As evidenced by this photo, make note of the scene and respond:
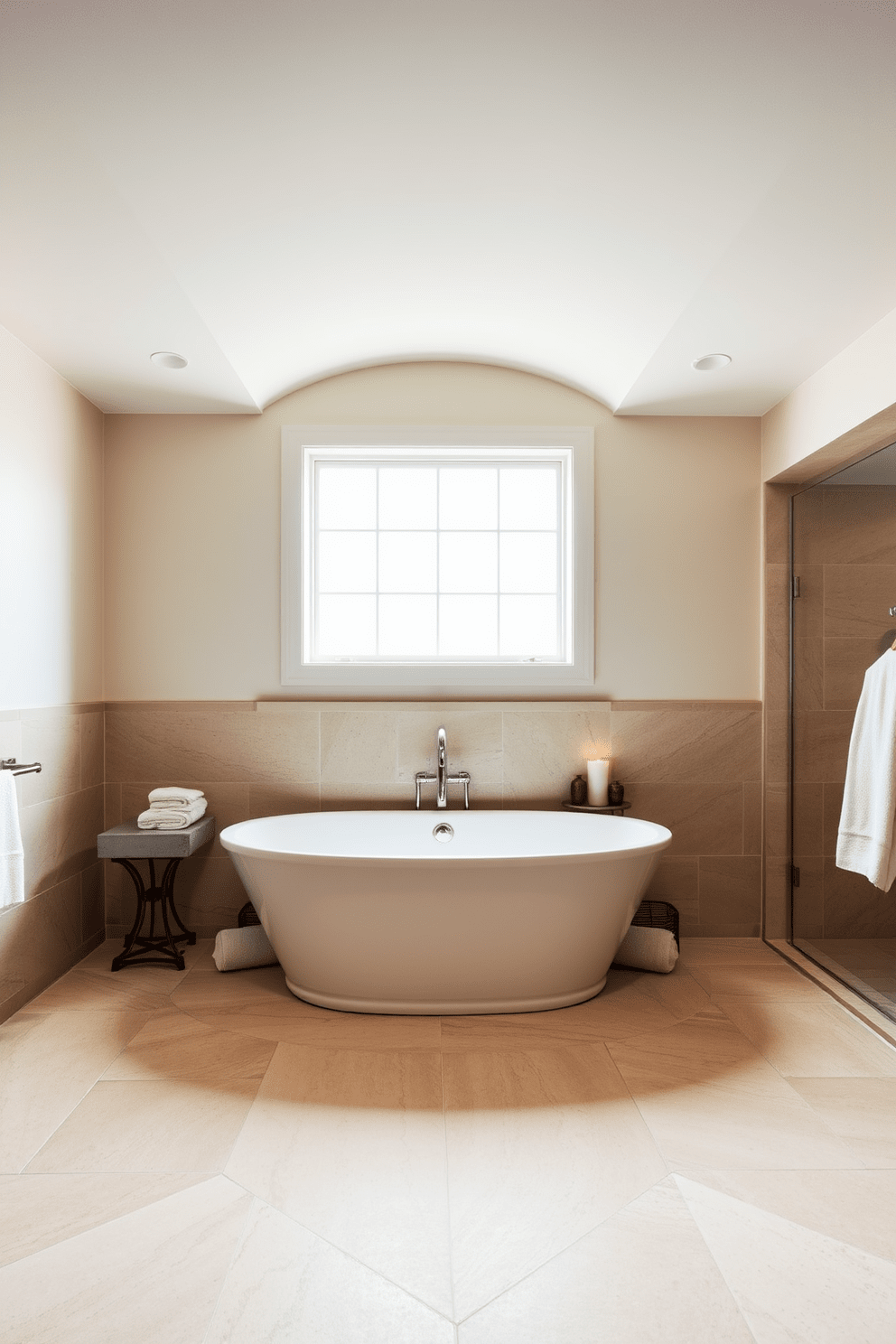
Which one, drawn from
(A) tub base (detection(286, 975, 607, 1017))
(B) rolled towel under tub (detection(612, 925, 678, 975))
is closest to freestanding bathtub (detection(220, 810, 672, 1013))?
(A) tub base (detection(286, 975, 607, 1017))

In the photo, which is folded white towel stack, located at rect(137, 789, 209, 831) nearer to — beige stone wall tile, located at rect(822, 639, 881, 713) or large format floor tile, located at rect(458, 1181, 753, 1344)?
large format floor tile, located at rect(458, 1181, 753, 1344)

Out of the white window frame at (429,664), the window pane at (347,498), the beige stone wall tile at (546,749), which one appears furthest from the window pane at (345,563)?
the beige stone wall tile at (546,749)

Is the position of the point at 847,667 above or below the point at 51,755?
above

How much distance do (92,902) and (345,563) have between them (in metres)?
1.80

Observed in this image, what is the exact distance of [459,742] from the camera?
3.54 metres

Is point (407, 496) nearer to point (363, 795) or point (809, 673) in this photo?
point (363, 795)

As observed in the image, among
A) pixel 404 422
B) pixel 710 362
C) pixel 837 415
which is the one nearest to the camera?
pixel 837 415

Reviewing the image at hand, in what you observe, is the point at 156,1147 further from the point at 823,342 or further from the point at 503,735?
the point at 823,342

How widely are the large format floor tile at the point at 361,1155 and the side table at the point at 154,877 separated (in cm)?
96

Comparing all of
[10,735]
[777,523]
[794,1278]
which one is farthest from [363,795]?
[794,1278]

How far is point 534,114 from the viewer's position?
183 cm

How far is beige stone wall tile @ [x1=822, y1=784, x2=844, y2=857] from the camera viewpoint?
311 centimetres

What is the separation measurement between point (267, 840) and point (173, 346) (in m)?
1.82

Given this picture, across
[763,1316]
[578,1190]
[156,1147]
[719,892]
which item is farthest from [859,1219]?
[719,892]
